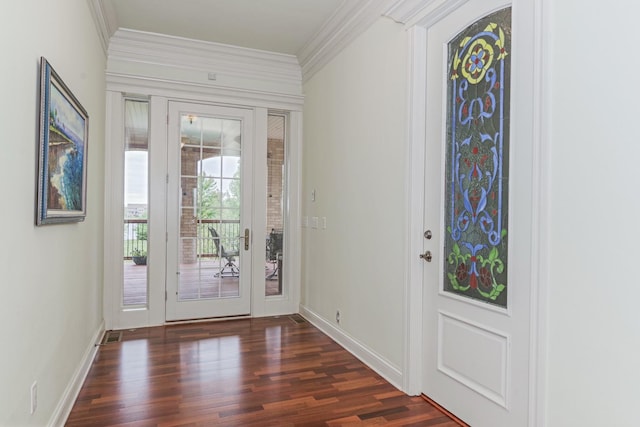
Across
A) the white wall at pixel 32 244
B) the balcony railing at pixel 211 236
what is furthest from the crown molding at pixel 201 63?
the balcony railing at pixel 211 236

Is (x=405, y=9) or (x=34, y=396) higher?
(x=405, y=9)

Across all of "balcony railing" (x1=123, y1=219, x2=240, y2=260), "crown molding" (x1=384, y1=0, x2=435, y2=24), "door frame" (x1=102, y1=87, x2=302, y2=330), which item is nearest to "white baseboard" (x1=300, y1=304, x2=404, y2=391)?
"door frame" (x1=102, y1=87, x2=302, y2=330)

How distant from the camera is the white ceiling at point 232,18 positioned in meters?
3.43

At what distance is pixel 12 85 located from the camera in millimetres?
1507

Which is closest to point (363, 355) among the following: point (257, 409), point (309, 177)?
point (257, 409)

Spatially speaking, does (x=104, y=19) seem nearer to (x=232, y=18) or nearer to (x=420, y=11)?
(x=232, y=18)

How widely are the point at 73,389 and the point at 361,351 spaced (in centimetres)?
199

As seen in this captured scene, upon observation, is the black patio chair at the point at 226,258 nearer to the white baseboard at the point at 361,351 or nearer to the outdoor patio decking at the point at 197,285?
the outdoor patio decking at the point at 197,285

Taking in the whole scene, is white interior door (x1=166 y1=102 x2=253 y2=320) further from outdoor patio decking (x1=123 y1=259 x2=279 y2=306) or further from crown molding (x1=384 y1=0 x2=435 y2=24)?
crown molding (x1=384 y1=0 x2=435 y2=24)

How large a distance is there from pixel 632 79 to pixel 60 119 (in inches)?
98.6

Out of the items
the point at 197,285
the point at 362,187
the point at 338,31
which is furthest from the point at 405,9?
the point at 197,285

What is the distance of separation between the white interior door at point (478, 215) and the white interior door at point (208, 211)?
2458 millimetres

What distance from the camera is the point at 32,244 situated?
69.5 inches

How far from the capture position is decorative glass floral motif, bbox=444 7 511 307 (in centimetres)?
209
